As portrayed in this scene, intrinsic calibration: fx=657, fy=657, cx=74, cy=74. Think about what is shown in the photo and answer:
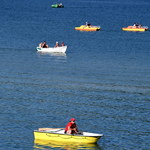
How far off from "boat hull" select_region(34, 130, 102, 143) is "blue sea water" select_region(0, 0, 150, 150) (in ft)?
1.83

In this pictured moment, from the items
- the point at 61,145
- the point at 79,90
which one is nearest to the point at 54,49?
the point at 79,90

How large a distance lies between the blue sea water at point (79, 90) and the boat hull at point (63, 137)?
1.83 feet

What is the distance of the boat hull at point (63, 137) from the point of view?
5575cm

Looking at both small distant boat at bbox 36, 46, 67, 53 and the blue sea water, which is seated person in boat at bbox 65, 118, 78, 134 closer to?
the blue sea water

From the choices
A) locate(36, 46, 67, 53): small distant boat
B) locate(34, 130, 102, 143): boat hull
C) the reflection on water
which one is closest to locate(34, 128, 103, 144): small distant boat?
locate(34, 130, 102, 143): boat hull

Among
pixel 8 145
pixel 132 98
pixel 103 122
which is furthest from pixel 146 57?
pixel 8 145

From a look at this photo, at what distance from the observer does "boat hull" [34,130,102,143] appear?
5575 cm

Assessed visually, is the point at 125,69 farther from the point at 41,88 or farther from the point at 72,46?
the point at 72,46

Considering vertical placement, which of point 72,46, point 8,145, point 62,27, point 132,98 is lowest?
point 8,145

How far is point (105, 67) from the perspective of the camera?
314 feet

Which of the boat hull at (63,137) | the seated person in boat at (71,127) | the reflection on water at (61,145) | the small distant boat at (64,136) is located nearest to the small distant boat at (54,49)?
the small distant boat at (64,136)

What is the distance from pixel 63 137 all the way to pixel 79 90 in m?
22.1

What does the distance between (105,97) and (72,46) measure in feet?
161

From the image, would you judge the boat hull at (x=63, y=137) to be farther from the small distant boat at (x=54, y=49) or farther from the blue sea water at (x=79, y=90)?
the small distant boat at (x=54, y=49)
